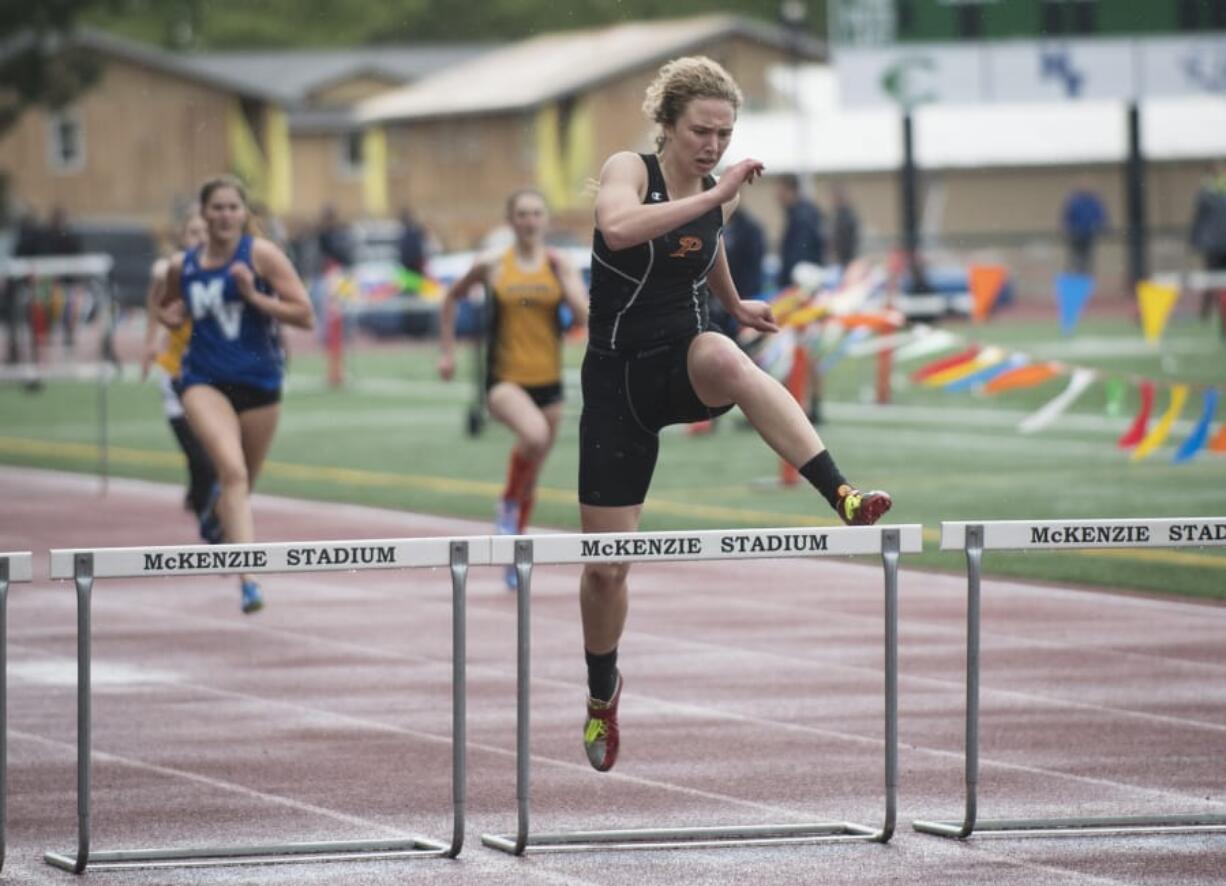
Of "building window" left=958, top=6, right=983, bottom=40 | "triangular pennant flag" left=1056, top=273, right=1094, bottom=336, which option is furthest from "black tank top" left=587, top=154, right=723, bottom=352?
"building window" left=958, top=6, right=983, bottom=40

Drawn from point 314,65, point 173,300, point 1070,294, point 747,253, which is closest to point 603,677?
point 173,300

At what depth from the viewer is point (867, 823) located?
24.2 ft

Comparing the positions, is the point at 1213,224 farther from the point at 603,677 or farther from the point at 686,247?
the point at 686,247

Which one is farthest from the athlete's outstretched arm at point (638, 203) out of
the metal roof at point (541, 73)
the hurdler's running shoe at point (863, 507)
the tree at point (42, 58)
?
the metal roof at point (541, 73)

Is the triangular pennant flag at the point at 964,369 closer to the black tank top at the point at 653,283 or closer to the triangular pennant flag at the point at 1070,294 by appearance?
the triangular pennant flag at the point at 1070,294

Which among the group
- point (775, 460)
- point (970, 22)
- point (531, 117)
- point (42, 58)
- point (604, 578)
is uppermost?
point (42, 58)

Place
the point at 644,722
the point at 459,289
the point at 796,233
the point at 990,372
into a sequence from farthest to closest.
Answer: the point at 796,233 → the point at 990,372 → the point at 459,289 → the point at 644,722

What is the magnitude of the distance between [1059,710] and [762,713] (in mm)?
1115

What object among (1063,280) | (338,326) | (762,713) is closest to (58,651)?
(762,713)

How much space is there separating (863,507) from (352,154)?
7701cm

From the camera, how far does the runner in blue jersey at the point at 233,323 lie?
11164mm

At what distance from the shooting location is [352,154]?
3263 inches

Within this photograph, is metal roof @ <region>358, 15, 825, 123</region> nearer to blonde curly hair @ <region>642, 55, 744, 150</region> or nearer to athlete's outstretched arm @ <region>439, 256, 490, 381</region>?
athlete's outstretched arm @ <region>439, 256, 490, 381</region>

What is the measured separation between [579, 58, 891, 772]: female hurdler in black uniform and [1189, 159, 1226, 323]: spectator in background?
86.9 feet
